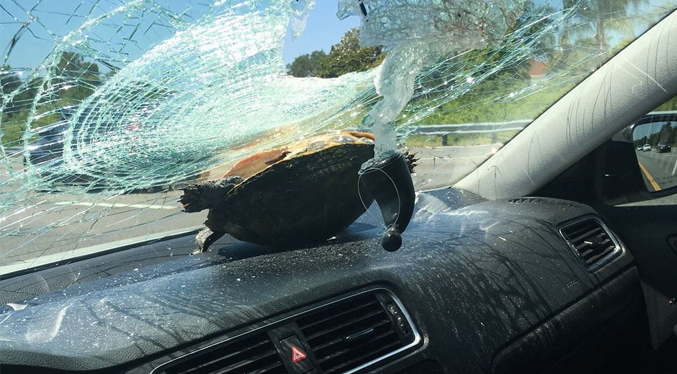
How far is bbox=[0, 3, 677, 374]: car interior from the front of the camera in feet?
6.27

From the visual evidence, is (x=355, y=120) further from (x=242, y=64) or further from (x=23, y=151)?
(x=23, y=151)

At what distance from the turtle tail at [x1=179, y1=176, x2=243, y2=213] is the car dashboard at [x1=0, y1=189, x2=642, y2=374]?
241mm

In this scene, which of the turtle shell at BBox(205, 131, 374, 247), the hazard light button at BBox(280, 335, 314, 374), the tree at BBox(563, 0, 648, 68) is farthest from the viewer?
the tree at BBox(563, 0, 648, 68)

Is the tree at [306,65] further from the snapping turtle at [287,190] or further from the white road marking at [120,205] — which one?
the white road marking at [120,205]

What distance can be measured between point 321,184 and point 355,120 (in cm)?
28

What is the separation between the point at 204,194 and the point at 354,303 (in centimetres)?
67

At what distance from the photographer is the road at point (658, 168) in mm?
3225

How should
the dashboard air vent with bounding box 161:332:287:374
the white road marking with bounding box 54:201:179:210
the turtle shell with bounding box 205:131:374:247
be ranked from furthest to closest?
1. the turtle shell with bounding box 205:131:374:247
2. the white road marking with bounding box 54:201:179:210
3. the dashboard air vent with bounding box 161:332:287:374

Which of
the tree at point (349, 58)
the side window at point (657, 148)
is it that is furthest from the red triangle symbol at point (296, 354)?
the side window at point (657, 148)

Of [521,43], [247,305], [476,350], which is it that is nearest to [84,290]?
[247,305]

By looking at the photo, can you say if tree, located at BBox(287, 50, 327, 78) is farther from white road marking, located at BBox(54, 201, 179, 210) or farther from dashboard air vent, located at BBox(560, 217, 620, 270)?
dashboard air vent, located at BBox(560, 217, 620, 270)

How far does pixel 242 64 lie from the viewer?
2.59 meters

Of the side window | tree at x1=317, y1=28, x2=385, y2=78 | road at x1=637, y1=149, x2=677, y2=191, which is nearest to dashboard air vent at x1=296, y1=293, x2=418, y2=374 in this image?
tree at x1=317, y1=28, x2=385, y2=78

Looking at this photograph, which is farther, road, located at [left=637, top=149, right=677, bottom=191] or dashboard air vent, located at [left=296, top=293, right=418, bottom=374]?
road, located at [left=637, top=149, right=677, bottom=191]
